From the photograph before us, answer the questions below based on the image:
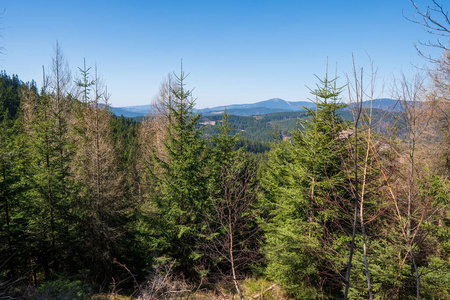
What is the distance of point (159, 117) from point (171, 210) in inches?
509

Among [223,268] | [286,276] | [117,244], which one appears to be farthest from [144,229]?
[286,276]

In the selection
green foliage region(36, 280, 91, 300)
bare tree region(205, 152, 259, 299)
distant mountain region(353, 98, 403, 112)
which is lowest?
green foliage region(36, 280, 91, 300)

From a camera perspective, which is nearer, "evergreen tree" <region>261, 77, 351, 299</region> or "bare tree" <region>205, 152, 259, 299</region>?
"bare tree" <region>205, 152, 259, 299</region>

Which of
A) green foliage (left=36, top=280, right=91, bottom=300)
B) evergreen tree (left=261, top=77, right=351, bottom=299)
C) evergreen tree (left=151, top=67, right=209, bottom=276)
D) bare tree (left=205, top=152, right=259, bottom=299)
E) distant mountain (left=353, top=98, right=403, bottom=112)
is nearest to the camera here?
distant mountain (left=353, top=98, right=403, bottom=112)

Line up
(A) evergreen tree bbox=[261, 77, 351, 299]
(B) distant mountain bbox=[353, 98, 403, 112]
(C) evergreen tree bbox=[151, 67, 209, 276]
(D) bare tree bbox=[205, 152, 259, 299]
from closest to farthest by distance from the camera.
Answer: (B) distant mountain bbox=[353, 98, 403, 112] < (D) bare tree bbox=[205, 152, 259, 299] < (A) evergreen tree bbox=[261, 77, 351, 299] < (C) evergreen tree bbox=[151, 67, 209, 276]

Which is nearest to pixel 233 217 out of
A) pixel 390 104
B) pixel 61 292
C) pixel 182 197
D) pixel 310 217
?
pixel 182 197

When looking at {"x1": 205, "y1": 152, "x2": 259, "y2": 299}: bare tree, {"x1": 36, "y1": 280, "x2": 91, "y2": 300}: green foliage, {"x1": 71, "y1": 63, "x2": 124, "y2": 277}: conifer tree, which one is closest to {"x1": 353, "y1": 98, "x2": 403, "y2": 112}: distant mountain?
{"x1": 205, "y1": 152, "x2": 259, "y2": 299}: bare tree

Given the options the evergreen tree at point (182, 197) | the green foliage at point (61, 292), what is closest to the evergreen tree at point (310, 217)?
the evergreen tree at point (182, 197)

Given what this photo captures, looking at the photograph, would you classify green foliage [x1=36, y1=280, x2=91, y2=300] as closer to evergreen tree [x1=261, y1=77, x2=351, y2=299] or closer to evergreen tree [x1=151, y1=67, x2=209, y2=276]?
evergreen tree [x1=151, y1=67, x2=209, y2=276]

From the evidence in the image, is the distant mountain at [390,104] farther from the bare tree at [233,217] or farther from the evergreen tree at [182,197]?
the evergreen tree at [182,197]

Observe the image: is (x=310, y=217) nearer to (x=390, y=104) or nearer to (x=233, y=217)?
(x=233, y=217)

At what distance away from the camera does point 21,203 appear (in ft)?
33.1

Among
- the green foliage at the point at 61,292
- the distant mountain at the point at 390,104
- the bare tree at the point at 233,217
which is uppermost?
the distant mountain at the point at 390,104

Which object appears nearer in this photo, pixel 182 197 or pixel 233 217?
pixel 233 217
